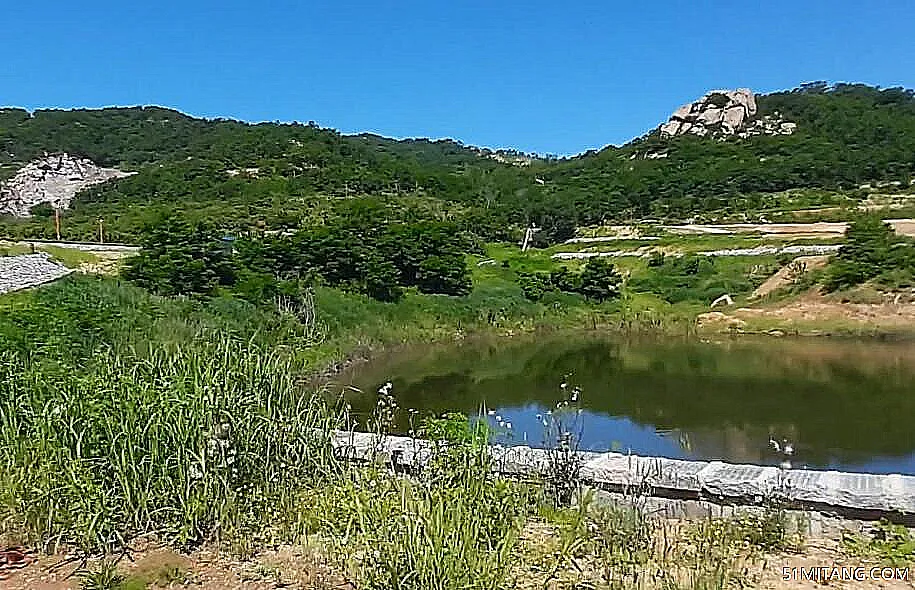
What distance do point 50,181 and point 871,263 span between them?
2090 inches

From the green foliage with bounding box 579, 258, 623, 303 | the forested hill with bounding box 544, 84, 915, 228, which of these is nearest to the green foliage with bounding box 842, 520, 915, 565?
the green foliage with bounding box 579, 258, 623, 303

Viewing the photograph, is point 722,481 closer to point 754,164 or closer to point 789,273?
point 789,273

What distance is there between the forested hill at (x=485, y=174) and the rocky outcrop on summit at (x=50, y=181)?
152 cm

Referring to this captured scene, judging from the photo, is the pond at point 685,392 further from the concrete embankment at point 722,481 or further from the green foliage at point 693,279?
the green foliage at point 693,279

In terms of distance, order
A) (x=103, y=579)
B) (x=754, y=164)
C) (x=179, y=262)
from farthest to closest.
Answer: (x=754, y=164), (x=179, y=262), (x=103, y=579)

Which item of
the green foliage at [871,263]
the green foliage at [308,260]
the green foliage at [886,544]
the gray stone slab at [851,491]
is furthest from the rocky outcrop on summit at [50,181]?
the green foliage at [886,544]

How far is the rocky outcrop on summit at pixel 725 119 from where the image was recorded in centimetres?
6284

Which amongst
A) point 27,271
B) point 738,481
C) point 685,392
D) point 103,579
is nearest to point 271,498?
point 103,579

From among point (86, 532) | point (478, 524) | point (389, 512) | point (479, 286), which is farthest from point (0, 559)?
point (479, 286)

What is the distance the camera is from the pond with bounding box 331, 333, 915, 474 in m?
11.9

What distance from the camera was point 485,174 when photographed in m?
68.8

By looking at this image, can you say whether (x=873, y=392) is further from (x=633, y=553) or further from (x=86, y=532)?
(x=86, y=532)

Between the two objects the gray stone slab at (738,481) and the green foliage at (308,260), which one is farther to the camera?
the green foliage at (308,260)

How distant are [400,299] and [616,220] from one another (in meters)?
22.1
